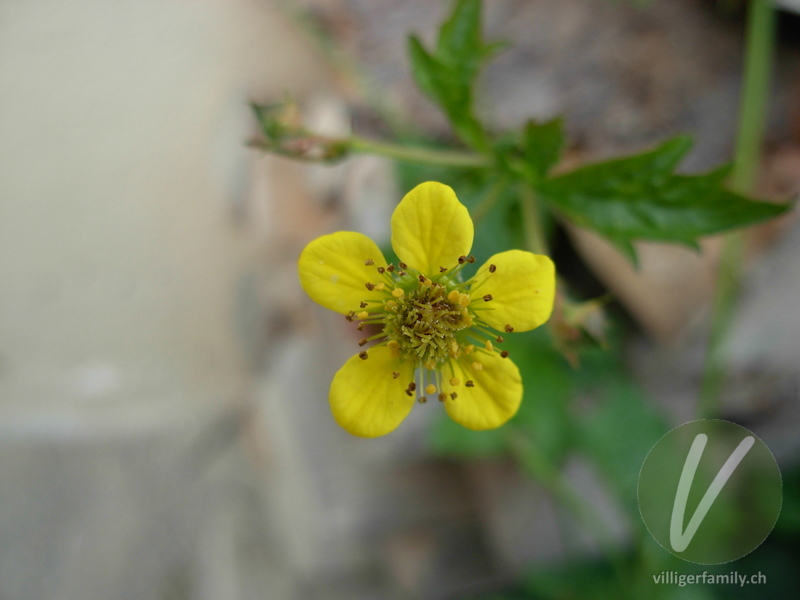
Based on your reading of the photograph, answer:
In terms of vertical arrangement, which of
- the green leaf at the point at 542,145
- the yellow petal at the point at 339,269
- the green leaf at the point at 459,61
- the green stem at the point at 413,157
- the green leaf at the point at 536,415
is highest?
the green leaf at the point at 459,61

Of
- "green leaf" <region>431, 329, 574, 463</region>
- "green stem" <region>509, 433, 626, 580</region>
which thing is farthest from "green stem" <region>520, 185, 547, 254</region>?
"green stem" <region>509, 433, 626, 580</region>

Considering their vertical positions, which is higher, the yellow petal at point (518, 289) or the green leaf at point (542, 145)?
the green leaf at point (542, 145)

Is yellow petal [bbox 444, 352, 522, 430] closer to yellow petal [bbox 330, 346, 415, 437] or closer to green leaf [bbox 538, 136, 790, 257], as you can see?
yellow petal [bbox 330, 346, 415, 437]

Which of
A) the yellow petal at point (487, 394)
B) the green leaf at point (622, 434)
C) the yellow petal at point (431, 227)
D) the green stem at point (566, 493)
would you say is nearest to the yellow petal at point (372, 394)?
the yellow petal at point (487, 394)

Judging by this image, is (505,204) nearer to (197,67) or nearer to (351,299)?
(351,299)

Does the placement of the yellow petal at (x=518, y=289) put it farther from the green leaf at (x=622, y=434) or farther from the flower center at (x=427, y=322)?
the green leaf at (x=622, y=434)

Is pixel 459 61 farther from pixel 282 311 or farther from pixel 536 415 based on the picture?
pixel 282 311
